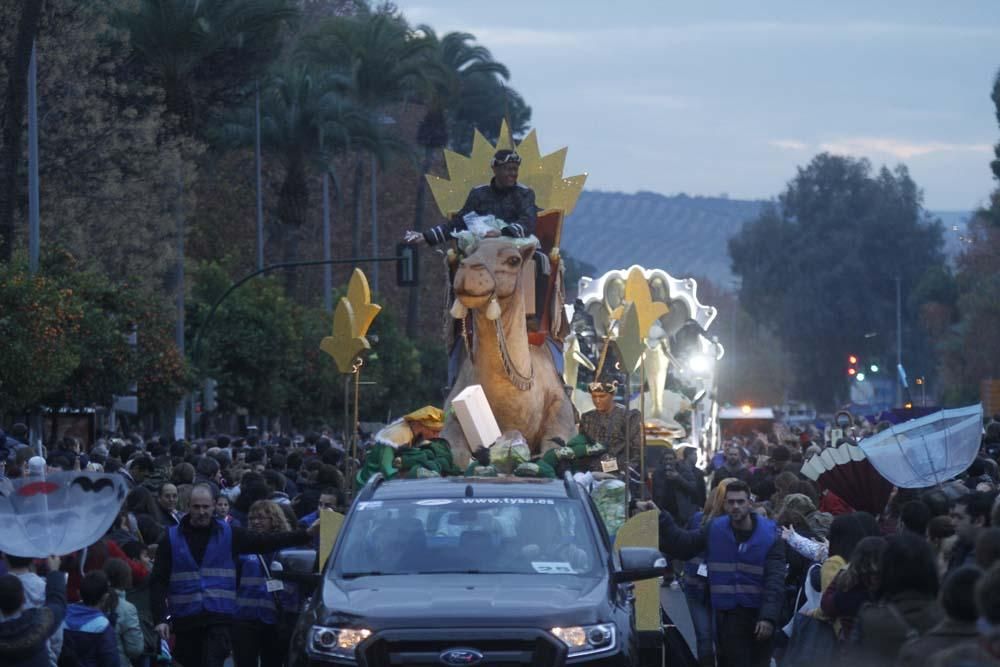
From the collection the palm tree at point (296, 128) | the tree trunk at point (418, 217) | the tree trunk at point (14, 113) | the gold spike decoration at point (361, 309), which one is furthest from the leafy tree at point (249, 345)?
the gold spike decoration at point (361, 309)

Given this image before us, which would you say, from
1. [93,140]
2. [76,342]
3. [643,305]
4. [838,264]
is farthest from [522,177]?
[838,264]

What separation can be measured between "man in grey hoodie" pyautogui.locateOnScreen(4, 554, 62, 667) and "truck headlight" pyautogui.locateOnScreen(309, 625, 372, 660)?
3.98ft

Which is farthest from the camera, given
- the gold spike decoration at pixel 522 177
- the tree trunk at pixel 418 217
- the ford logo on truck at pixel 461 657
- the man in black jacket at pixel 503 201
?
the tree trunk at pixel 418 217

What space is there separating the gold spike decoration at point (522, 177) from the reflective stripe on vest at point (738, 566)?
8.00 metres

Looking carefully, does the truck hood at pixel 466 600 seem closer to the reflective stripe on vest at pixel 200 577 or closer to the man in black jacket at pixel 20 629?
the man in black jacket at pixel 20 629

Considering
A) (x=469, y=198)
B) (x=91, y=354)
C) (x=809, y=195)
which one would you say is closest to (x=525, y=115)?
(x=809, y=195)

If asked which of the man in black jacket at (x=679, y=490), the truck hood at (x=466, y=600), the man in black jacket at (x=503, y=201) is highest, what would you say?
the man in black jacket at (x=503, y=201)

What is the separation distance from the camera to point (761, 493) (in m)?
18.6

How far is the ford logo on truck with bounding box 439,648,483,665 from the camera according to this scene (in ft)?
31.9

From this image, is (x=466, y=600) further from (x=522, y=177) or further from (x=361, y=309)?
(x=522, y=177)

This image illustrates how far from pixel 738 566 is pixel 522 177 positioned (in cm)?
871

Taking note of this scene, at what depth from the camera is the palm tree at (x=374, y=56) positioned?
56.9 m

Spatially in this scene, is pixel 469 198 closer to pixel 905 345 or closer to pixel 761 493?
pixel 761 493

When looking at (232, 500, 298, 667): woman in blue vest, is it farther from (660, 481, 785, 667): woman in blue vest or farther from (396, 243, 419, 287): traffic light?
Answer: (396, 243, 419, 287): traffic light
